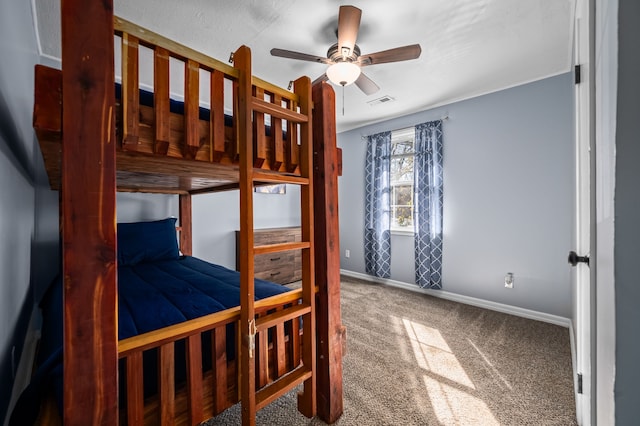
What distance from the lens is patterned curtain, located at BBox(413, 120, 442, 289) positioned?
3.44 meters

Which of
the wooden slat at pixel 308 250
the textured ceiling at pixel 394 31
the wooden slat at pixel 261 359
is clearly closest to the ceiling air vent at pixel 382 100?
the textured ceiling at pixel 394 31

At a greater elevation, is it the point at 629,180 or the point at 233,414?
the point at 629,180

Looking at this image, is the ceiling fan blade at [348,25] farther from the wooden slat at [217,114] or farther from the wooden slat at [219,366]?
the wooden slat at [219,366]

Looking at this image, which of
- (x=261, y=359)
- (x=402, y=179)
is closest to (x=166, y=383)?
(x=261, y=359)

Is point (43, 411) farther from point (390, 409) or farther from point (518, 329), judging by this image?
point (518, 329)

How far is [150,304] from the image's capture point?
4.55 feet

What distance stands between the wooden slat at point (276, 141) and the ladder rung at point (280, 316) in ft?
2.26

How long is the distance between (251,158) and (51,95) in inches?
23.1

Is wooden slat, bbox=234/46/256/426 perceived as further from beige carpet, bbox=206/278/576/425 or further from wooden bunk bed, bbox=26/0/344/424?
beige carpet, bbox=206/278/576/425

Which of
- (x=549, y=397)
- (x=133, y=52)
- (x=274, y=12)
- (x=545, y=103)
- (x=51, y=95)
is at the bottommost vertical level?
(x=549, y=397)

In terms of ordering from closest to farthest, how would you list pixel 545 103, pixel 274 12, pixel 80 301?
pixel 80 301 → pixel 274 12 → pixel 545 103

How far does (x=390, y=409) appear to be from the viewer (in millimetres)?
1537

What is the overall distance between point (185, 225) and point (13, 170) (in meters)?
1.87

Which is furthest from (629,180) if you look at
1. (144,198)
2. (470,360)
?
(144,198)
